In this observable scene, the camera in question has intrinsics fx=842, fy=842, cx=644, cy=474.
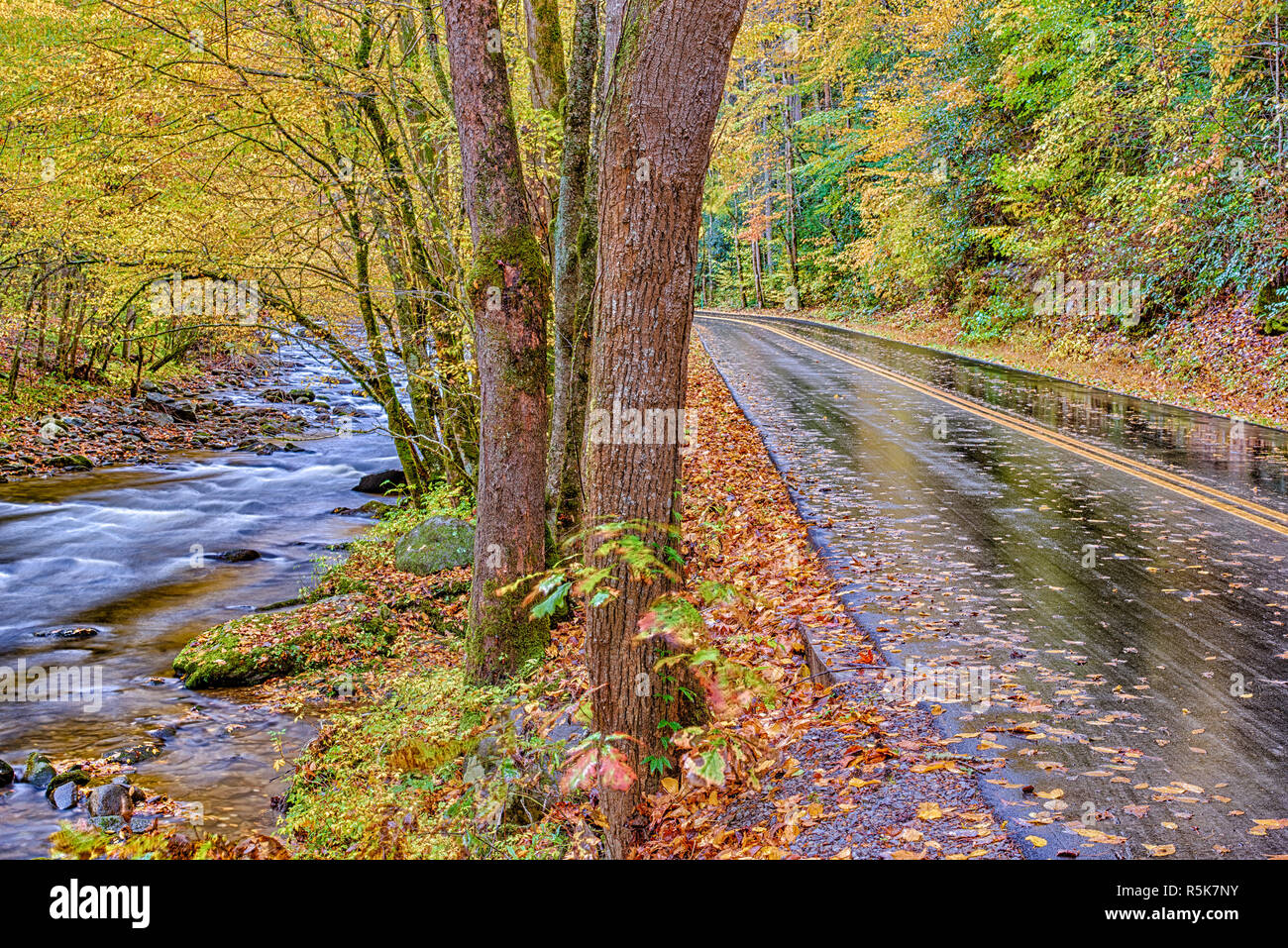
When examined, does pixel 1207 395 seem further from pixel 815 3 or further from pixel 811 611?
pixel 815 3

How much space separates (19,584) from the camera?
485 inches

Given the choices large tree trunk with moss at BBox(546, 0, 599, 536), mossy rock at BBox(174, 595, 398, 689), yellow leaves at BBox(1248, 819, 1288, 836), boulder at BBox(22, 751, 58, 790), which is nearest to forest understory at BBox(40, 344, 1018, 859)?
mossy rock at BBox(174, 595, 398, 689)

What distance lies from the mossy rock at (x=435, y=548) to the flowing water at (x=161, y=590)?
2.04 metres

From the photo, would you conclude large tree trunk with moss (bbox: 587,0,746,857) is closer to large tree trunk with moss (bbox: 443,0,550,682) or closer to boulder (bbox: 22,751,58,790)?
large tree trunk with moss (bbox: 443,0,550,682)

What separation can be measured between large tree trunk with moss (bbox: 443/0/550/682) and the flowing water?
2287 millimetres

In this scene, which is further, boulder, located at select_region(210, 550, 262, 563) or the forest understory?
boulder, located at select_region(210, 550, 262, 563)

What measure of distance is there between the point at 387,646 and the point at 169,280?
6.65 m

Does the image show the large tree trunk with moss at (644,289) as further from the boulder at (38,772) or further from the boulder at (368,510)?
the boulder at (368,510)

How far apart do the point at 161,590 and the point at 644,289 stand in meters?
11.3

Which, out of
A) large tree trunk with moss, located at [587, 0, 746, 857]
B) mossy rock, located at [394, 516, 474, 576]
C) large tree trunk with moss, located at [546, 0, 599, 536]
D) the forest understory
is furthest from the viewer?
mossy rock, located at [394, 516, 474, 576]

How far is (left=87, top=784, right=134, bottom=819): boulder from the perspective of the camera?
6496mm

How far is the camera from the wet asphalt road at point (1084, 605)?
158 inches

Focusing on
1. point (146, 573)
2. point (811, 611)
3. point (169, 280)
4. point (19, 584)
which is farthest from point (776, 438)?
point (19, 584)

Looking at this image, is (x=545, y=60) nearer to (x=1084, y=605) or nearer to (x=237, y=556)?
(x=1084, y=605)
